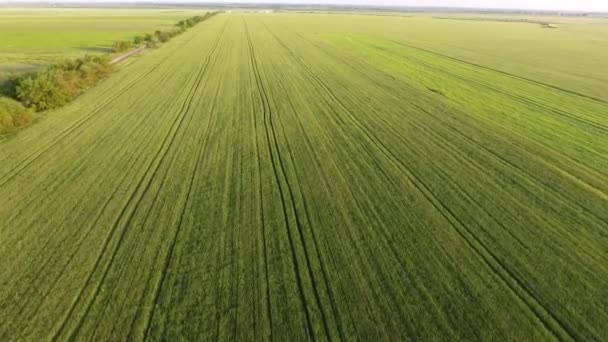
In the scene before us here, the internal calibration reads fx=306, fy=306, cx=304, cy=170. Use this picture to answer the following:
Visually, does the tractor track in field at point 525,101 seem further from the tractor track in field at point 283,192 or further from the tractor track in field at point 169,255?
the tractor track in field at point 169,255

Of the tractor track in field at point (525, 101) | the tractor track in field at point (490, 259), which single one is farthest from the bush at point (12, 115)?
the tractor track in field at point (525, 101)

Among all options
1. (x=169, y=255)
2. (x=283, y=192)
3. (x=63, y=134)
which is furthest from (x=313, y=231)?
(x=63, y=134)

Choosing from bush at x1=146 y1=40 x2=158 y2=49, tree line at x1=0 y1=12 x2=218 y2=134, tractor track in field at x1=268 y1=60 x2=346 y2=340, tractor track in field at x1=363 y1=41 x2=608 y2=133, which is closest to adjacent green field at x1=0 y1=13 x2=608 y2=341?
tractor track in field at x1=268 y1=60 x2=346 y2=340

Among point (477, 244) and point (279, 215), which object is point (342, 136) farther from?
point (477, 244)

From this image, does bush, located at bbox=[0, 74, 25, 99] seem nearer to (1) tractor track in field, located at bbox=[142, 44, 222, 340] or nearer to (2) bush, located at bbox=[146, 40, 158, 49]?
(1) tractor track in field, located at bbox=[142, 44, 222, 340]

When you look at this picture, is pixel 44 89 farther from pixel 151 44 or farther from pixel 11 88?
pixel 151 44
